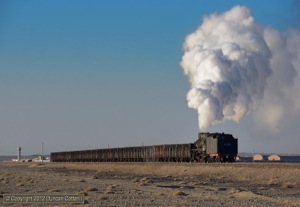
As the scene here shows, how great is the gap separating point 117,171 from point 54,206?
125 feet

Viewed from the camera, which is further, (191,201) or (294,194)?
(294,194)

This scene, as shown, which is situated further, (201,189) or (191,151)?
(191,151)

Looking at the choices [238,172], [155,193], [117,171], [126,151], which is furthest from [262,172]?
[126,151]

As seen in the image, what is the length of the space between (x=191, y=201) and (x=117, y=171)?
121ft

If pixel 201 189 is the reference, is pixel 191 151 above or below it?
above

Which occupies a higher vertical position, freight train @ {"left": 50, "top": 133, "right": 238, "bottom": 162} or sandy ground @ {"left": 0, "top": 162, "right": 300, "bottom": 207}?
freight train @ {"left": 50, "top": 133, "right": 238, "bottom": 162}

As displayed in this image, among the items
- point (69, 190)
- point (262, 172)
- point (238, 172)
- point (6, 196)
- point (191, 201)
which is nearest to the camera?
point (191, 201)

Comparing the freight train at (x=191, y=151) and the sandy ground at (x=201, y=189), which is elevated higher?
the freight train at (x=191, y=151)

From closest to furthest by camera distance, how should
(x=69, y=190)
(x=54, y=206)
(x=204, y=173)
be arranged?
(x=54, y=206)
(x=69, y=190)
(x=204, y=173)

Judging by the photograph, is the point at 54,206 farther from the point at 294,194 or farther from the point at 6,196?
the point at 294,194

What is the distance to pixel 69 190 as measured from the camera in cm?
3322

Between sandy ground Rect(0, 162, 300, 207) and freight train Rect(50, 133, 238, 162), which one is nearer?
sandy ground Rect(0, 162, 300, 207)

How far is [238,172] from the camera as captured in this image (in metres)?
42.9

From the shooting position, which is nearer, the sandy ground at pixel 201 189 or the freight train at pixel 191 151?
the sandy ground at pixel 201 189
